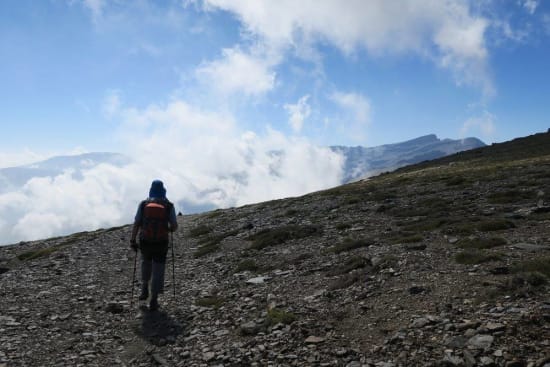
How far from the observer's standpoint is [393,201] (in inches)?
1300

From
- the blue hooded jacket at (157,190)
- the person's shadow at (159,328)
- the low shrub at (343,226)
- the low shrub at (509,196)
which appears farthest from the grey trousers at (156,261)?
the low shrub at (509,196)

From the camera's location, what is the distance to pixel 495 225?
1830 centimetres

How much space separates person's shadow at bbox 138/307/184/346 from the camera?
10945 mm

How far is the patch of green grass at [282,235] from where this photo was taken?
23828 millimetres

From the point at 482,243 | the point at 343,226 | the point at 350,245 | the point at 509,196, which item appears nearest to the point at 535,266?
the point at 482,243

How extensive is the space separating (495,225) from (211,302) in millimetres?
13128

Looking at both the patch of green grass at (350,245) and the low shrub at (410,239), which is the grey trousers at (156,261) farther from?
the low shrub at (410,239)

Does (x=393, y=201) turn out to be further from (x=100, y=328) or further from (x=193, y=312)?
(x=100, y=328)

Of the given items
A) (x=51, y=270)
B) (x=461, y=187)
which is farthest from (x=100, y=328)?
(x=461, y=187)

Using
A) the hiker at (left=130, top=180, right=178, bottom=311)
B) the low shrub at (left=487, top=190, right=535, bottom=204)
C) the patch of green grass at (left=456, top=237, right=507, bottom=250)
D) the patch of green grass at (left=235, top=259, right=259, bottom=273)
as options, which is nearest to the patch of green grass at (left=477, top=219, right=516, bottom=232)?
the patch of green grass at (left=456, top=237, right=507, bottom=250)

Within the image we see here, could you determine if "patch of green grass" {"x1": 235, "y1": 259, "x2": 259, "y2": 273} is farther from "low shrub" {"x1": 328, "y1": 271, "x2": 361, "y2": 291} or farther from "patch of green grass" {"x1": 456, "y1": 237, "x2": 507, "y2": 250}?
"patch of green grass" {"x1": 456, "y1": 237, "x2": 507, "y2": 250}

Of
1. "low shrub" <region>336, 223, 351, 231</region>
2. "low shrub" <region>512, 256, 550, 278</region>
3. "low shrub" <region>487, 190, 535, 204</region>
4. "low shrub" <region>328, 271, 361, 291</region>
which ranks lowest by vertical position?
"low shrub" <region>328, 271, 361, 291</region>

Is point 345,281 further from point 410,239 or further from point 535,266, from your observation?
point 410,239

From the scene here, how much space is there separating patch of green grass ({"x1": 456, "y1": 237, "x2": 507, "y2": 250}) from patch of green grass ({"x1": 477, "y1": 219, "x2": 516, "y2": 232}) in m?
2.66
